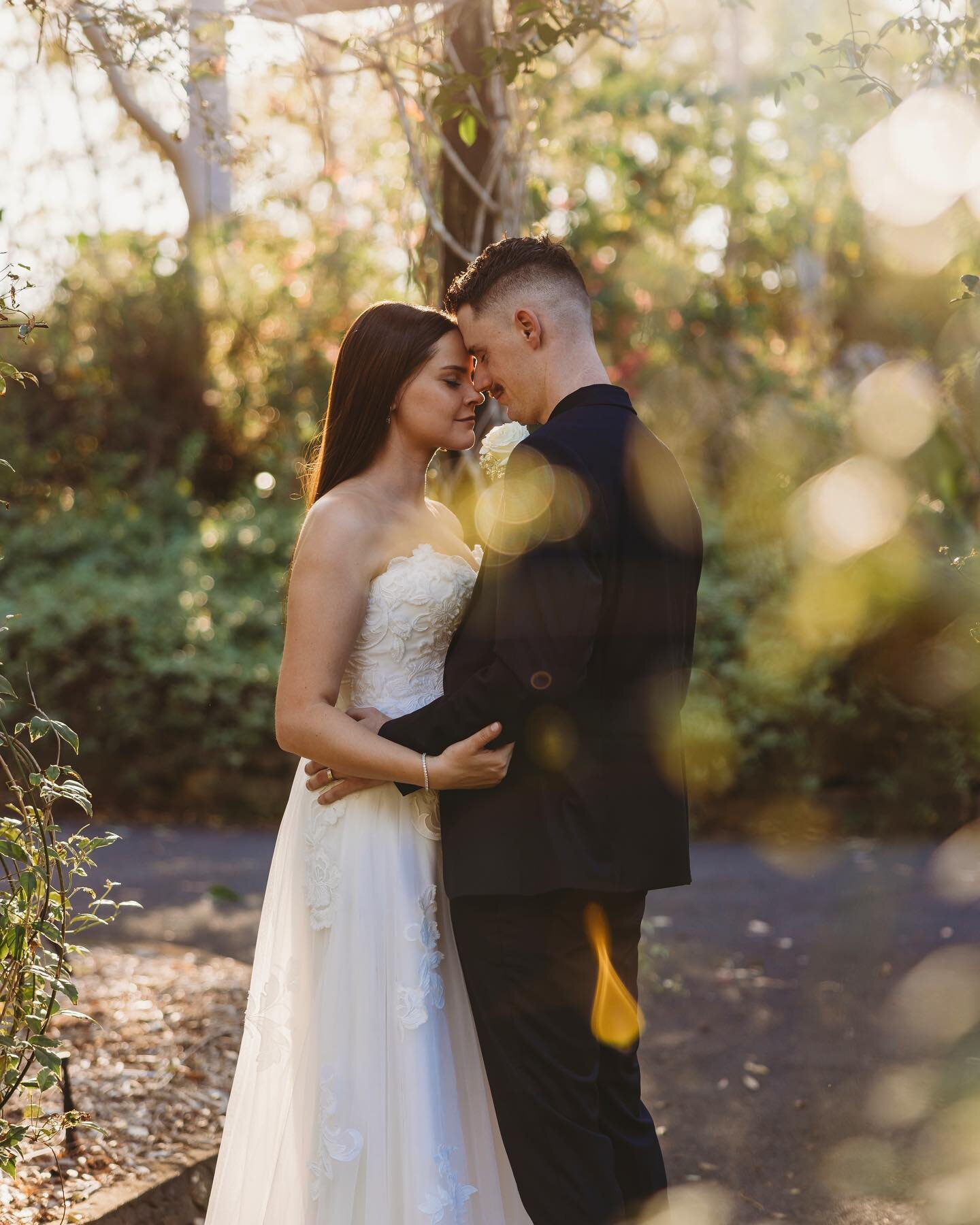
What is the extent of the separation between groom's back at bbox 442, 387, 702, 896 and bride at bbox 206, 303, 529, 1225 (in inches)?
4.1

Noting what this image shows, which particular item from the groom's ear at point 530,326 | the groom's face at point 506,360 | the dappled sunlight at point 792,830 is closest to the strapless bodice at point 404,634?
the groom's face at point 506,360

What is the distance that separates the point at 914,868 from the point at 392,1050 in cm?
514

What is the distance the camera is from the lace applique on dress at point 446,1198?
2615 mm

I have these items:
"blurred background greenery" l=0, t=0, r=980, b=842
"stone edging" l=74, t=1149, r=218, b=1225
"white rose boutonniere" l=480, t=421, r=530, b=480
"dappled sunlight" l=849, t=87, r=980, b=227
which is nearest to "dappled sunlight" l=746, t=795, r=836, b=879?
"blurred background greenery" l=0, t=0, r=980, b=842

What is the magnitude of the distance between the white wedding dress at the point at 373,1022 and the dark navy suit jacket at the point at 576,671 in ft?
0.78

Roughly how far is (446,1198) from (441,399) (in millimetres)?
1768

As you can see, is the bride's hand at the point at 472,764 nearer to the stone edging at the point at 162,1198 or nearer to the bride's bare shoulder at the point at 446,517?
the bride's bare shoulder at the point at 446,517

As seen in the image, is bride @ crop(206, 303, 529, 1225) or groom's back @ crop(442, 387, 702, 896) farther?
bride @ crop(206, 303, 529, 1225)

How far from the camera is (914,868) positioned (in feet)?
23.4

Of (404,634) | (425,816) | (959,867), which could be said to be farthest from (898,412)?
(425,816)

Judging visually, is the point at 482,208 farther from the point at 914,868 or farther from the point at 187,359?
the point at 187,359

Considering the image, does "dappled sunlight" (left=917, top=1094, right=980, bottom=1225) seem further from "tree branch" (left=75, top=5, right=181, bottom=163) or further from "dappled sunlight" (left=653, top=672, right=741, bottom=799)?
"dappled sunlight" (left=653, top=672, right=741, bottom=799)

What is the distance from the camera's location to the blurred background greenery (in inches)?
309

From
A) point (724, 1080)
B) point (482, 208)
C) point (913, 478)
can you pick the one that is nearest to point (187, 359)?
point (913, 478)
